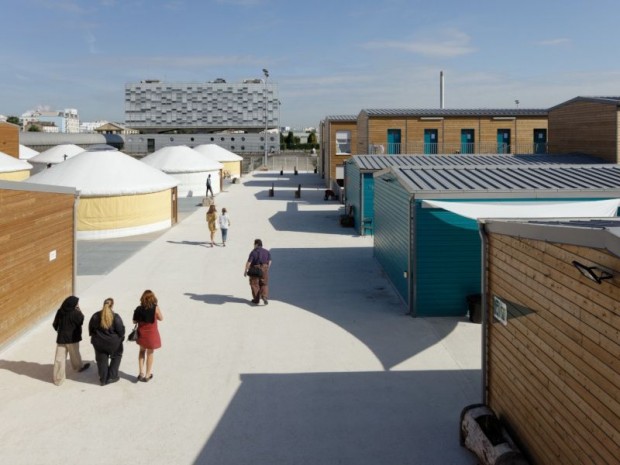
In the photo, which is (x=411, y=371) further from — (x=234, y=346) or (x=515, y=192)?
(x=515, y=192)

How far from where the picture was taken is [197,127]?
164 metres

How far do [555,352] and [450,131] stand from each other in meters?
32.7

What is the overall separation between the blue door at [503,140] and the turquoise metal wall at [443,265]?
26.3 meters

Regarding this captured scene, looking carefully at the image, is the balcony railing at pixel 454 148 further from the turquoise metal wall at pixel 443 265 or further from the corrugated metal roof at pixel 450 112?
the turquoise metal wall at pixel 443 265

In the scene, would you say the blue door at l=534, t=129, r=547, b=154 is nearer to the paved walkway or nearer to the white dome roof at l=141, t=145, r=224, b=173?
the white dome roof at l=141, t=145, r=224, b=173

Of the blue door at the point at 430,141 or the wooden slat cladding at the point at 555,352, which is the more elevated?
the blue door at the point at 430,141

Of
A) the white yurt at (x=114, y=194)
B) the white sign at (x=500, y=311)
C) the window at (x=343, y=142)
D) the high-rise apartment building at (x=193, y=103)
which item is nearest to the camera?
the white sign at (x=500, y=311)

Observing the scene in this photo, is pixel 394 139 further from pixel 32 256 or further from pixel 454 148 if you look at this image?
pixel 32 256

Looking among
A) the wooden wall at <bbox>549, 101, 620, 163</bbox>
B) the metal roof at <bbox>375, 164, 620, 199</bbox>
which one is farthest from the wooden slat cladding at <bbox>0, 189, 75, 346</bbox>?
the wooden wall at <bbox>549, 101, 620, 163</bbox>

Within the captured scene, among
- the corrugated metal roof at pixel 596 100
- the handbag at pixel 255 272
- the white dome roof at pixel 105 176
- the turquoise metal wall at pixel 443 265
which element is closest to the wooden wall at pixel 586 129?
the corrugated metal roof at pixel 596 100

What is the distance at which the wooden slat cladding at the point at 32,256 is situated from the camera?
11.4m

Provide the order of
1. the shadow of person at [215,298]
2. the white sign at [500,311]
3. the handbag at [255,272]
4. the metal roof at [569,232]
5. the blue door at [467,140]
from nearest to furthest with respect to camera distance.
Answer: the metal roof at [569,232], the white sign at [500,311], the handbag at [255,272], the shadow of person at [215,298], the blue door at [467,140]

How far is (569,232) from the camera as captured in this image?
5.68 m

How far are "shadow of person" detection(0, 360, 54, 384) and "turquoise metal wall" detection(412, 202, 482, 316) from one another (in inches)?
306
